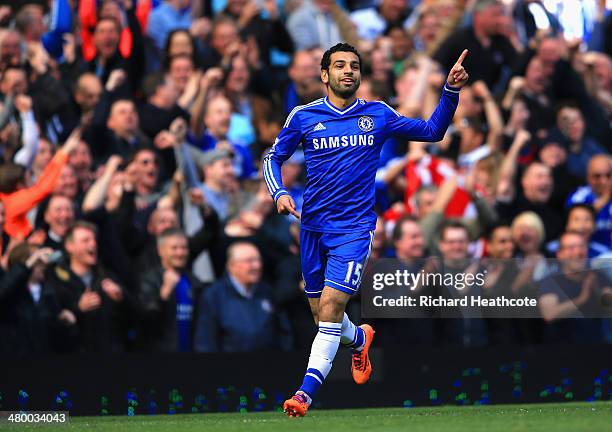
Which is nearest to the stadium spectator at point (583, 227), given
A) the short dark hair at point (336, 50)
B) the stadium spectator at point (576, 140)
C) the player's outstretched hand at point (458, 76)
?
the stadium spectator at point (576, 140)

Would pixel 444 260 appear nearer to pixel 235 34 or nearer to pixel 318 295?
pixel 318 295

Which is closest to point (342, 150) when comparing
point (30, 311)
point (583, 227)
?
point (30, 311)

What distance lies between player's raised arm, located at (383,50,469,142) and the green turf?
1855mm

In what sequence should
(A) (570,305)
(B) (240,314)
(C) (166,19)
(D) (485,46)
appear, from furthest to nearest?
(D) (485,46) → (C) (166,19) → (A) (570,305) → (B) (240,314)

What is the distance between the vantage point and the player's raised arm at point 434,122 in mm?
8102

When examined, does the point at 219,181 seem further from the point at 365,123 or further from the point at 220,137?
the point at 365,123

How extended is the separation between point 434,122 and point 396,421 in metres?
1.98

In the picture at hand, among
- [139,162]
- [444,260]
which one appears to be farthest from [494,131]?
[139,162]

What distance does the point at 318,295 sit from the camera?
27.8 ft

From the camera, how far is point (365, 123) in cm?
824

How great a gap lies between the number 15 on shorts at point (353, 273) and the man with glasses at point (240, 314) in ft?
9.01

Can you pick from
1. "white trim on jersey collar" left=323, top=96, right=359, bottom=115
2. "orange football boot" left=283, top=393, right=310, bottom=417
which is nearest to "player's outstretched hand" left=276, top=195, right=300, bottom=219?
"white trim on jersey collar" left=323, top=96, right=359, bottom=115

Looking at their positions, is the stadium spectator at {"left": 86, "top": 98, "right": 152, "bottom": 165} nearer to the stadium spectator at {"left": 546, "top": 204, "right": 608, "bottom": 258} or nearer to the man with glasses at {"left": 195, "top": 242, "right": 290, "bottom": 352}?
the man with glasses at {"left": 195, "top": 242, "right": 290, "bottom": 352}

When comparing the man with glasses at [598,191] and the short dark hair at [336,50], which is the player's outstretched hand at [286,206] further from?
the man with glasses at [598,191]
